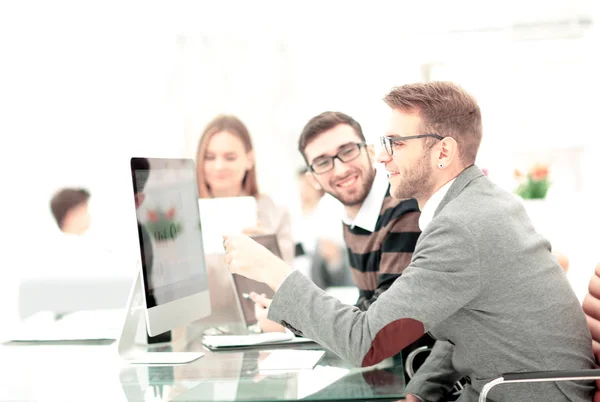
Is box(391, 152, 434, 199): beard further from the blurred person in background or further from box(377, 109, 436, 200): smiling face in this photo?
the blurred person in background

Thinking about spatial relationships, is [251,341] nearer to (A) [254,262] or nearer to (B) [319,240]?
(A) [254,262]

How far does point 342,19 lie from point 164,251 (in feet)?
18.8

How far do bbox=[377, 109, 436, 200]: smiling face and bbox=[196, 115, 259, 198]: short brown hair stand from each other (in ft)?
5.77

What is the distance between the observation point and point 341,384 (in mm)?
1607

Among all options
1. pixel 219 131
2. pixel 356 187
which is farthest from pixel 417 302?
pixel 219 131

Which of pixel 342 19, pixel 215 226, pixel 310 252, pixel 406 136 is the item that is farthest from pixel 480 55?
pixel 406 136

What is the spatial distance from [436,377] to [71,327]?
1.31 m

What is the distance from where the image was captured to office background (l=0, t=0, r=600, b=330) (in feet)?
22.4

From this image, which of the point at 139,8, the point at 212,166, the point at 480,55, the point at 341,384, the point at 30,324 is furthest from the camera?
the point at 480,55

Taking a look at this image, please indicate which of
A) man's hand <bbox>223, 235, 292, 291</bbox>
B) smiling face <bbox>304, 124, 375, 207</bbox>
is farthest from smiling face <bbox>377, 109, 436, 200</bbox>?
smiling face <bbox>304, 124, 375, 207</bbox>

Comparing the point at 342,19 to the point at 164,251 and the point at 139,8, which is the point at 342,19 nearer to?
the point at 139,8

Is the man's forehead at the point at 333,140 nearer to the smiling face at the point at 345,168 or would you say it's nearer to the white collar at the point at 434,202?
the smiling face at the point at 345,168

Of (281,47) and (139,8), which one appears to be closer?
(139,8)

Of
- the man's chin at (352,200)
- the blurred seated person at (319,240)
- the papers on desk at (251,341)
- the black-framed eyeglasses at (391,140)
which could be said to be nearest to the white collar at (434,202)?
the black-framed eyeglasses at (391,140)
